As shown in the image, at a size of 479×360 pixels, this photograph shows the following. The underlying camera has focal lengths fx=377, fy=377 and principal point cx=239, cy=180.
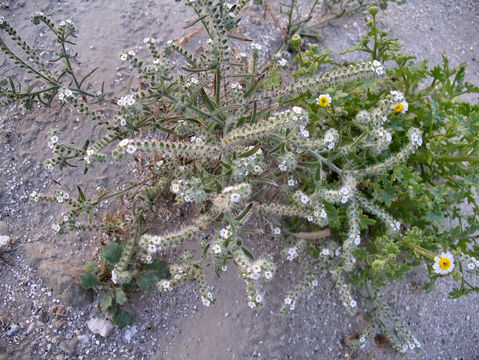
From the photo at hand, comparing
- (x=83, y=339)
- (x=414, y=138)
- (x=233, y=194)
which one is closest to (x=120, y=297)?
(x=83, y=339)

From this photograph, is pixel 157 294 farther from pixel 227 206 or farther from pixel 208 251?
pixel 227 206

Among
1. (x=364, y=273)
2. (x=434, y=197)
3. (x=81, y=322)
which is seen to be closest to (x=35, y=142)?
(x=81, y=322)

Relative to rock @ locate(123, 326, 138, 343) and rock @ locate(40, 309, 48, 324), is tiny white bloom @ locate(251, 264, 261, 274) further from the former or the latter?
rock @ locate(40, 309, 48, 324)

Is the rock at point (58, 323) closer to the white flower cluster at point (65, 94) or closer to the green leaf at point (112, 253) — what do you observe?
the green leaf at point (112, 253)

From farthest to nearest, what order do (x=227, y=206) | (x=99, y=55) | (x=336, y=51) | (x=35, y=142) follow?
(x=336, y=51)
(x=99, y=55)
(x=35, y=142)
(x=227, y=206)

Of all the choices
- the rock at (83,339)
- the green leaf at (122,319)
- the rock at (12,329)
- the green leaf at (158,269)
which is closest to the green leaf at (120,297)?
the green leaf at (122,319)

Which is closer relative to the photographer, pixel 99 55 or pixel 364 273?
pixel 364 273

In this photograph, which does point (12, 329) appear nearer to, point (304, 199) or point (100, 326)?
point (100, 326)
